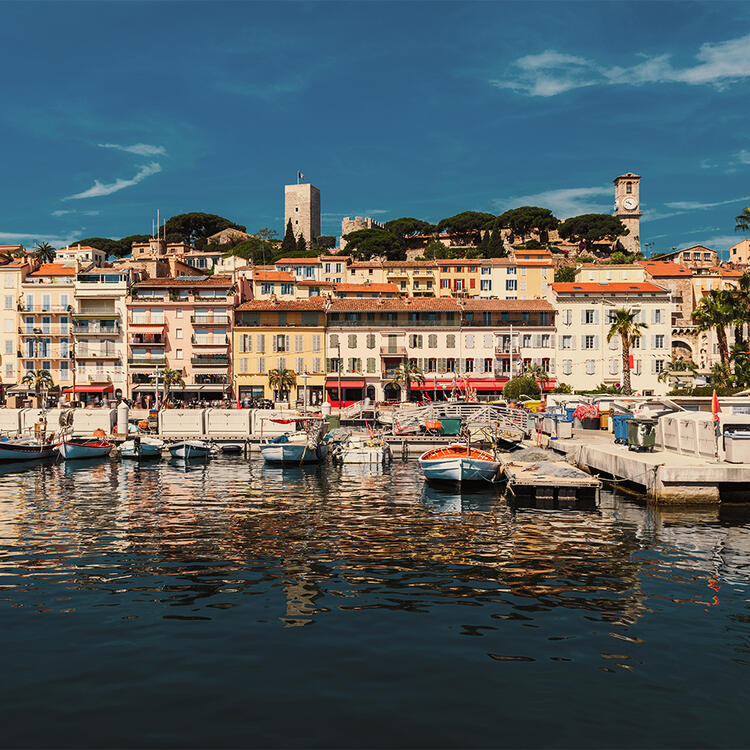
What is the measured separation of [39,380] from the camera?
7850 centimetres

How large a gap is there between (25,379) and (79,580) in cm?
7190

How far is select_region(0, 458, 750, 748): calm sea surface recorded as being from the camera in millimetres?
9688

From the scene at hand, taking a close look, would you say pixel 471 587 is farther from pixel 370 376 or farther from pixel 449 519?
pixel 370 376

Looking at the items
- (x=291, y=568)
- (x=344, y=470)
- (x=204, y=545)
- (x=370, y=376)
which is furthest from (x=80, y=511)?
(x=370, y=376)

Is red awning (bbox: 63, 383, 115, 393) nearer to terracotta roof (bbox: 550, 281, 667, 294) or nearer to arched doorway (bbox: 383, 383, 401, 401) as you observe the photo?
arched doorway (bbox: 383, 383, 401, 401)

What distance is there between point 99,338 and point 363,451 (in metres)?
50.0

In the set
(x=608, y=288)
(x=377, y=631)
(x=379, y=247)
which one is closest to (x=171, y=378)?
(x=608, y=288)

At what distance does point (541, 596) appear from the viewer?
15547 mm

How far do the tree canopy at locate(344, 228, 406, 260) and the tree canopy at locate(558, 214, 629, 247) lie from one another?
39967 mm

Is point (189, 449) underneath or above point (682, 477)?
underneath

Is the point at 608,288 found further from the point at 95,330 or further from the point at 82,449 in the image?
the point at 95,330

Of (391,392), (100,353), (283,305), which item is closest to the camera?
(391,392)

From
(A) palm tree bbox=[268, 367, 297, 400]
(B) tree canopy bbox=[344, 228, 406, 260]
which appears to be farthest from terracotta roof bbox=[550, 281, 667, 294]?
(B) tree canopy bbox=[344, 228, 406, 260]

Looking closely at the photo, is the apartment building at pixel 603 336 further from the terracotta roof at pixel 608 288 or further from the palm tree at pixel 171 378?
the palm tree at pixel 171 378
